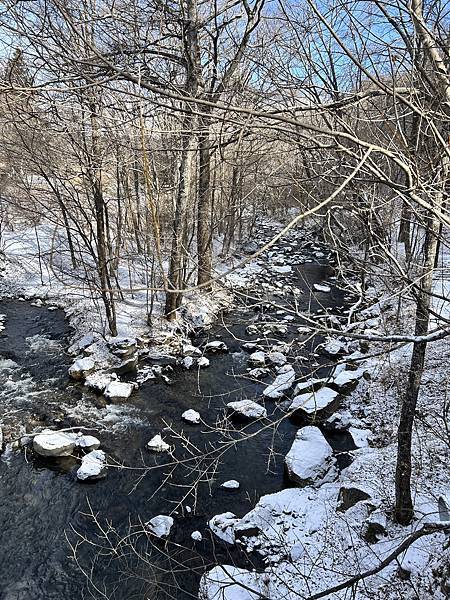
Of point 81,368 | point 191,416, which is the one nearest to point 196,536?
point 191,416

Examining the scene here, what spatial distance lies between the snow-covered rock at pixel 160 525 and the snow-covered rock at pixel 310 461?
160 centimetres

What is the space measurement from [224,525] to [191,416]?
6.75ft

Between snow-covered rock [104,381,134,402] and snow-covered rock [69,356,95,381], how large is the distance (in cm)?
63

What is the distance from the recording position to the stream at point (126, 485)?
424cm

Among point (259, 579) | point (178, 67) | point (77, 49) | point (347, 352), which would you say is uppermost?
point (178, 67)

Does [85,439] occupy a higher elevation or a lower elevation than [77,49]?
lower

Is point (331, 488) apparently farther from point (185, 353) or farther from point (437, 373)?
point (185, 353)

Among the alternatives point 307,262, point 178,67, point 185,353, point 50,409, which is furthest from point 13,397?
point 307,262

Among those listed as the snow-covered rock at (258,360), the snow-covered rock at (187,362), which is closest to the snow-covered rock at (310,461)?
the snow-covered rock at (258,360)

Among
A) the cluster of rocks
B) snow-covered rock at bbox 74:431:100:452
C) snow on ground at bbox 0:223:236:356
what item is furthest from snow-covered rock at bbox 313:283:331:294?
snow-covered rock at bbox 74:431:100:452

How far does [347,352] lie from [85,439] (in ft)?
16.8

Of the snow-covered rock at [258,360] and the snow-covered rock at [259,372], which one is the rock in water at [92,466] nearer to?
the snow-covered rock at [259,372]

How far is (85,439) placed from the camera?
6055mm

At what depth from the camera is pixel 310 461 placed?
5.53m
